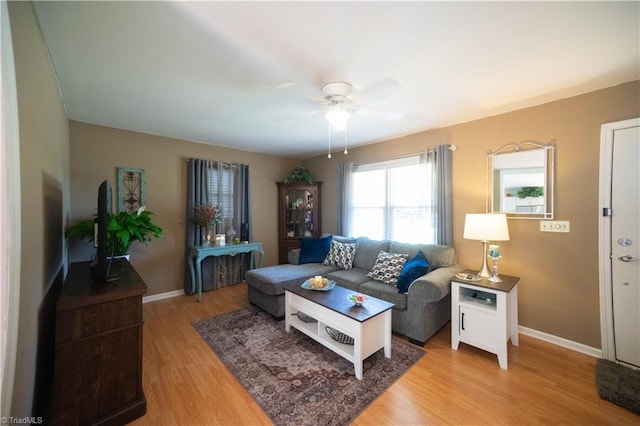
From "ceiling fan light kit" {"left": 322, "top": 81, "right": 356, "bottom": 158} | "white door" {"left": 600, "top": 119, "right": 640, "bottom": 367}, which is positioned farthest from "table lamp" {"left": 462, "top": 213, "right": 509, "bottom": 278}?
"ceiling fan light kit" {"left": 322, "top": 81, "right": 356, "bottom": 158}

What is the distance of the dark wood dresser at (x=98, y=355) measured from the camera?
1.40 m

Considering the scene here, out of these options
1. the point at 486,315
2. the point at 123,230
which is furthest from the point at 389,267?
the point at 123,230

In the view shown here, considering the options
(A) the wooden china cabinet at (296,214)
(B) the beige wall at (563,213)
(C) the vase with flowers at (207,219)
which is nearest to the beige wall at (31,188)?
(C) the vase with flowers at (207,219)

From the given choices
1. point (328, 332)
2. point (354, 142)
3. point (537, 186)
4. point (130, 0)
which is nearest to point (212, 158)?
point (354, 142)

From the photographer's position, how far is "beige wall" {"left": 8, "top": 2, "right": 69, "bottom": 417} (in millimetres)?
1094

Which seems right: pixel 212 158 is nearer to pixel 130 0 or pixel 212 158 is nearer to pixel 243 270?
pixel 243 270

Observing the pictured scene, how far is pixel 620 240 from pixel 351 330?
8.14 ft

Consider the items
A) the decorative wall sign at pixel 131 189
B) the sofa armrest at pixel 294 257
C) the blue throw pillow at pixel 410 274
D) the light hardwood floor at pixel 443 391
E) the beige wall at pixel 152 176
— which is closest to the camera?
the light hardwood floor at pixel 443 391

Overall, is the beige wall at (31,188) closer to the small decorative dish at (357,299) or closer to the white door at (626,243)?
the small decorative dish at (357,299)

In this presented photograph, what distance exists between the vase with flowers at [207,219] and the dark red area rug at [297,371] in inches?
56.9

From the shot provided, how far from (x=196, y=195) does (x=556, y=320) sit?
475 centimetres

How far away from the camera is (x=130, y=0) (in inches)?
51.1

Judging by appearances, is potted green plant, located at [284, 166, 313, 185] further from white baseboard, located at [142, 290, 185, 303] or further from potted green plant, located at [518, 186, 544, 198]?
potted green plant, located at [518, 186, 544, 198]

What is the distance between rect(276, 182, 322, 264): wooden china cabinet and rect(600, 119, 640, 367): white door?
3.72 m
